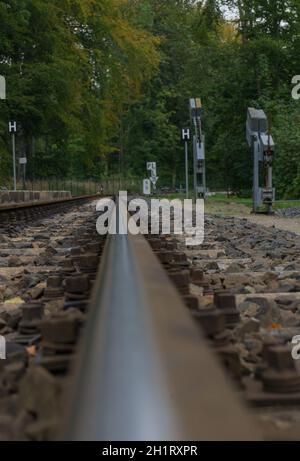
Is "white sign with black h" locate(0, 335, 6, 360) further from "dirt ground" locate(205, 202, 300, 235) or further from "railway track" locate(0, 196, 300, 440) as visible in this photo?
"dirt ground" locate(205, 202, 300, 235)

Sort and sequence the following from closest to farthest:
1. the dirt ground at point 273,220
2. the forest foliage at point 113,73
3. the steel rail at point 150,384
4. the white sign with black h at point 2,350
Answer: the steel rail at point 150,384 → the white sign with black h at point 2,350 → the dirt ground at point 273,220 → the forest foliage at point 113,73

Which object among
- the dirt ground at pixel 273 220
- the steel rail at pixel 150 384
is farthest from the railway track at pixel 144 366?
the dirt ground at pixel 273 220

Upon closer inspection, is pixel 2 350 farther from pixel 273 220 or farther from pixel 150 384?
pixel 273 220

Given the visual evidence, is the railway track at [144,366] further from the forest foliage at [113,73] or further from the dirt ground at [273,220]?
the forest foliage at [113,73]

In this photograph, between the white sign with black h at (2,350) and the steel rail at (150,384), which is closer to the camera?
the steel rail at (150,384)

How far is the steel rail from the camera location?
90 cm

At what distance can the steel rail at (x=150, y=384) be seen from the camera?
896 millimetres

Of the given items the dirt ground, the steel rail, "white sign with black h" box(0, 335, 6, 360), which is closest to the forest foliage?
the dirt ground

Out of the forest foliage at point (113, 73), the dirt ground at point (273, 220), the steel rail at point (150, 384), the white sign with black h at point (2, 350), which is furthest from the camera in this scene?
the forest foliage at point (113, 73)

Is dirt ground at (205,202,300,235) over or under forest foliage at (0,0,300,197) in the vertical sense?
under

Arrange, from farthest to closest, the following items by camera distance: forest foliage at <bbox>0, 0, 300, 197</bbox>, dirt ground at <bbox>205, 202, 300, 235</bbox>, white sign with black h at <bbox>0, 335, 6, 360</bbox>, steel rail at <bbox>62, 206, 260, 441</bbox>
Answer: forest foliage at <bbox>0, 0, 300, 197</bbox>, dirt ground at <bbox>205, 202, 300, 235</bbox>, white sign with black h at <bbox>0, 335, 6, 360</bbox>, steel rail at <bbox>62, 206, 260, 441</bbox>

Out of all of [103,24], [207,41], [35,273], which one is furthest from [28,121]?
[35,273]

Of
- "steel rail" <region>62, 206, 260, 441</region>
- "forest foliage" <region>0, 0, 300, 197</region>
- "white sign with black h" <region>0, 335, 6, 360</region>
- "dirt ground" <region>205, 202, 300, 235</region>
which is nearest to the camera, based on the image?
"steel rail" <region>62, 206, 260, 441</region>
